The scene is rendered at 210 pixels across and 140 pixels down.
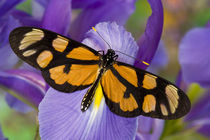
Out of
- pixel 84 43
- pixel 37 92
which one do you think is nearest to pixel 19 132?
pixel 37 92

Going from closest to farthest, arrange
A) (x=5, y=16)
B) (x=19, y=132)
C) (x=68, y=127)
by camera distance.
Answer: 1. (x=68, y=127)
2. (x=5, y=16)
3. (x=19, y=132)

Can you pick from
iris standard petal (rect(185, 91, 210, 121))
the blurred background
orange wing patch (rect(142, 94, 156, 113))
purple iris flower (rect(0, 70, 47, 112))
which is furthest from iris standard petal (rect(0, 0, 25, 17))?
the blurred background

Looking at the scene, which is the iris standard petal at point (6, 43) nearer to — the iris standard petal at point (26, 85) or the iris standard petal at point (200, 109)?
the iris standard petal at point (26, 85)

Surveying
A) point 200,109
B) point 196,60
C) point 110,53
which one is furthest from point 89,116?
point 200,109

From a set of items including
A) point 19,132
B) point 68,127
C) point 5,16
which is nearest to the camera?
point 68,127

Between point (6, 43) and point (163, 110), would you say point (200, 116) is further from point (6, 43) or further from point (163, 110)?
point (6, 43)

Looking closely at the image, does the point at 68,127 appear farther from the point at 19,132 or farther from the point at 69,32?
the point at 19,132
